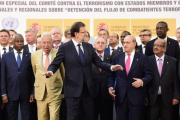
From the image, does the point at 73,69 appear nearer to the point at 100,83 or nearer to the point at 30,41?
the point at 100,83

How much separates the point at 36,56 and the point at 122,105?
182 cm

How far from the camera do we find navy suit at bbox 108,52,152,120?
190 inches

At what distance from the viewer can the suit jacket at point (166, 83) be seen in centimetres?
511

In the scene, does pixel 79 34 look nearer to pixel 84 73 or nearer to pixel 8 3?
pixel 84 73

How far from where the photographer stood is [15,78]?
5.36m

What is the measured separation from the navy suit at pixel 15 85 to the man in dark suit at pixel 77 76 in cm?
107

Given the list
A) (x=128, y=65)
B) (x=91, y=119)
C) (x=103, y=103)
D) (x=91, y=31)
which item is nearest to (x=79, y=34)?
(x=128, y=65)

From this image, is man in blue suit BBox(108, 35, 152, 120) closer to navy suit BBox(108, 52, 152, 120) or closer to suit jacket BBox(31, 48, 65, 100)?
navy suit BBox(108, 52, 152, 120)

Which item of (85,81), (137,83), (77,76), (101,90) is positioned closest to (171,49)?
(137,83)

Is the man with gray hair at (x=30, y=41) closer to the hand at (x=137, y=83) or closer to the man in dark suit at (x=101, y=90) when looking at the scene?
the man in dark suit at (x=101, y=90)

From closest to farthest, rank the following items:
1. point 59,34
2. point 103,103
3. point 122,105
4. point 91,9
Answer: point 122,105
point 103,103
point 59,34
point 91,9

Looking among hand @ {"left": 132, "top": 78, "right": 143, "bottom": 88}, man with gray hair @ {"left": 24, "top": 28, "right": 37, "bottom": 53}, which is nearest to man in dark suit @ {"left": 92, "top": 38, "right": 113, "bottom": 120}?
hand @ {"left": 132, "top": 78, "right": 143, "bottom": 88}

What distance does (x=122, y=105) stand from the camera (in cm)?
488

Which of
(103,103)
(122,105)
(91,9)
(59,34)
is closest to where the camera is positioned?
(122,105)
